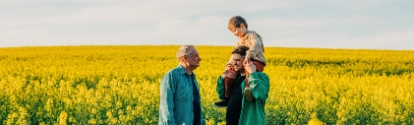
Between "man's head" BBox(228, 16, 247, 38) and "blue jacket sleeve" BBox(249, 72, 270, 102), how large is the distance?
2.80 feet

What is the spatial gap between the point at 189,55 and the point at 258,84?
0.62 metres

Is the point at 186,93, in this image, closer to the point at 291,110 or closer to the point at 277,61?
the point at 291,110

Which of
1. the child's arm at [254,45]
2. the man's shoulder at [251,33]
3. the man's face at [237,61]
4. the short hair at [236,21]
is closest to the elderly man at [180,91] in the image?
the man's face at [237,61]

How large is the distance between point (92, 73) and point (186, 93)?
42.6 ft

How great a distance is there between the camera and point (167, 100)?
4.91 metres

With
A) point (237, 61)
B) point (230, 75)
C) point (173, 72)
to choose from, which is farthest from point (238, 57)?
point (173, 72)

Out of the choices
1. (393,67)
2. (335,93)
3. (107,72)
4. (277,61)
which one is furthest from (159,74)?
(393,67)

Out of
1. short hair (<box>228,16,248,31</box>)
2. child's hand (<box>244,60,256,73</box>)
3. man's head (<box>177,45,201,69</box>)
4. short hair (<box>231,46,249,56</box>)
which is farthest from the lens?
short hair (<box>228,16,248,31</box>)

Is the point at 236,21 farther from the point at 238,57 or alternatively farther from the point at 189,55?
the point at 189,55

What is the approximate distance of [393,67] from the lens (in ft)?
81.7

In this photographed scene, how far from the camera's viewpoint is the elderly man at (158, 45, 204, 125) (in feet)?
16.1

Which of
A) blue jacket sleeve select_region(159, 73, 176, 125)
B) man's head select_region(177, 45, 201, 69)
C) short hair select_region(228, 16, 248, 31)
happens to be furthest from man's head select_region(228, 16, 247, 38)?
blue jacket sleeve select_region(159, 73, 176, 125)

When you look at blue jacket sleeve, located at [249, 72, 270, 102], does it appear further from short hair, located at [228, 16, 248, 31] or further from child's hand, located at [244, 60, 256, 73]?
short hair, located at [228, 16, 248, 31]

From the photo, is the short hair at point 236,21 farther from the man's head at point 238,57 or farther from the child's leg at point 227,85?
the child's leg at point 227,85
